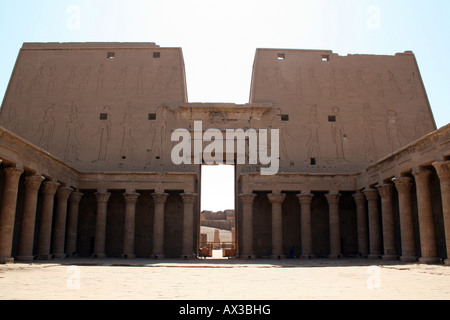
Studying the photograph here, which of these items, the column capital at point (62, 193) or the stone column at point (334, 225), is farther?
the stone column at point (334, 225)

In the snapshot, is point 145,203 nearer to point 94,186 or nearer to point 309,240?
point 94,186

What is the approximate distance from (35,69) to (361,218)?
22061 mm

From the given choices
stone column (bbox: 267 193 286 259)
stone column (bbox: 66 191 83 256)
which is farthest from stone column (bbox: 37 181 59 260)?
stone column (bbox: 267 193 286 259)

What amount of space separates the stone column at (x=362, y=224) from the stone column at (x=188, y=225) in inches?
341

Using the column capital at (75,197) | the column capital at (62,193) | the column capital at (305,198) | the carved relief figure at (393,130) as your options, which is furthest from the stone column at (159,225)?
the carved relief figure at (393,130)

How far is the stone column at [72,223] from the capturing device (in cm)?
2117

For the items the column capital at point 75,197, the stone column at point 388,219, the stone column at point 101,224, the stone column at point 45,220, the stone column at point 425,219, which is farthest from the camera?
the column capital at point 75,197

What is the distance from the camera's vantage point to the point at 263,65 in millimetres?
26953

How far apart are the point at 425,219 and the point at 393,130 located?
35.8ft

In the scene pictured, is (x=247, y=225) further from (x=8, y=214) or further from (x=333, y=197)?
(x=8, y=214)

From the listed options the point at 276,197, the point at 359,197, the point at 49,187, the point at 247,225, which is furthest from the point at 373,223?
the point at 49,187

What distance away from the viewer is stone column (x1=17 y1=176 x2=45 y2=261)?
55.6 ft

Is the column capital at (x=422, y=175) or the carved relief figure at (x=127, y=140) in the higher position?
the carved relief figure at (x=127, y=140)

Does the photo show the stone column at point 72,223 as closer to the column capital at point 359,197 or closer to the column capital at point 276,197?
the column capital at point 276,197
